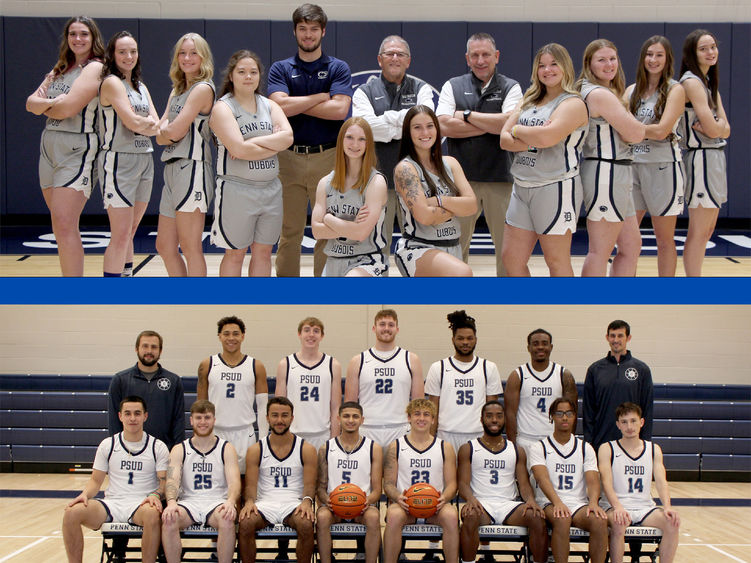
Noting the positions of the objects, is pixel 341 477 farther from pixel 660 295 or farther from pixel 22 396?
pixel 22 396

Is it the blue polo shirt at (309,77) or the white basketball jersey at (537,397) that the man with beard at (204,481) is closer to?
the white basketball jersey at (537,397)

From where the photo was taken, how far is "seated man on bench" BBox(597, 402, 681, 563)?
513 cm

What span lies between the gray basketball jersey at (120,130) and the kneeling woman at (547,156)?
6.73 ft

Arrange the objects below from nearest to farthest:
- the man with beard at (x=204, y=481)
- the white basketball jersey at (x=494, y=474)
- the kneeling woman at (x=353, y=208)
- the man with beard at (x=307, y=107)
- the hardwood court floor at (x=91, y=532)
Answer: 1. the kneeling woman at (x=353, y=208)
2. the man with beard at (x=204, y=481)
3. the white basketball jersey at (x=494, y=474)
4. the man with beard at (x=307, y=107)
5. the hardwood court floor at (x=91, y=532)

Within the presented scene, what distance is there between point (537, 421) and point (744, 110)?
6.91 metres

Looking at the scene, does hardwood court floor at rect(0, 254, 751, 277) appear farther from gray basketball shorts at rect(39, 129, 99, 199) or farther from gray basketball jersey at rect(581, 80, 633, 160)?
gray basketball jersey at rect(581, 80, 633, 160)

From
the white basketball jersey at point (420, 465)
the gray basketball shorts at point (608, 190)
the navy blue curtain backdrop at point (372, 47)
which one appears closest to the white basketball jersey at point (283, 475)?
the white basketball jersey at point (420, 465)

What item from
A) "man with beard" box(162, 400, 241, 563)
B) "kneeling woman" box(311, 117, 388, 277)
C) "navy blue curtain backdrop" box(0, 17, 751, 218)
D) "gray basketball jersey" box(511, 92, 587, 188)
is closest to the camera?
"gray basketball jersey" box(511, 92, 587, 188)

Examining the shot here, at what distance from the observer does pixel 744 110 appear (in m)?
10.9

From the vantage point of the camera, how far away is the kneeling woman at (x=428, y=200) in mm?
4844

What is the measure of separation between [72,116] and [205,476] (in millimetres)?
2156

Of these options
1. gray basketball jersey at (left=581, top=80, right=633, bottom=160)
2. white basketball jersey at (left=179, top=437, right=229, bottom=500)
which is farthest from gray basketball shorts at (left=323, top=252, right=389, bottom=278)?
gray basketball jersey at (left=581, top=80, right=633, bottom=160)

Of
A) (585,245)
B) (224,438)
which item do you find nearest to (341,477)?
(224,438)

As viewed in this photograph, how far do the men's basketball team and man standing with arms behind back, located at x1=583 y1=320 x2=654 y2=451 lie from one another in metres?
0.32
